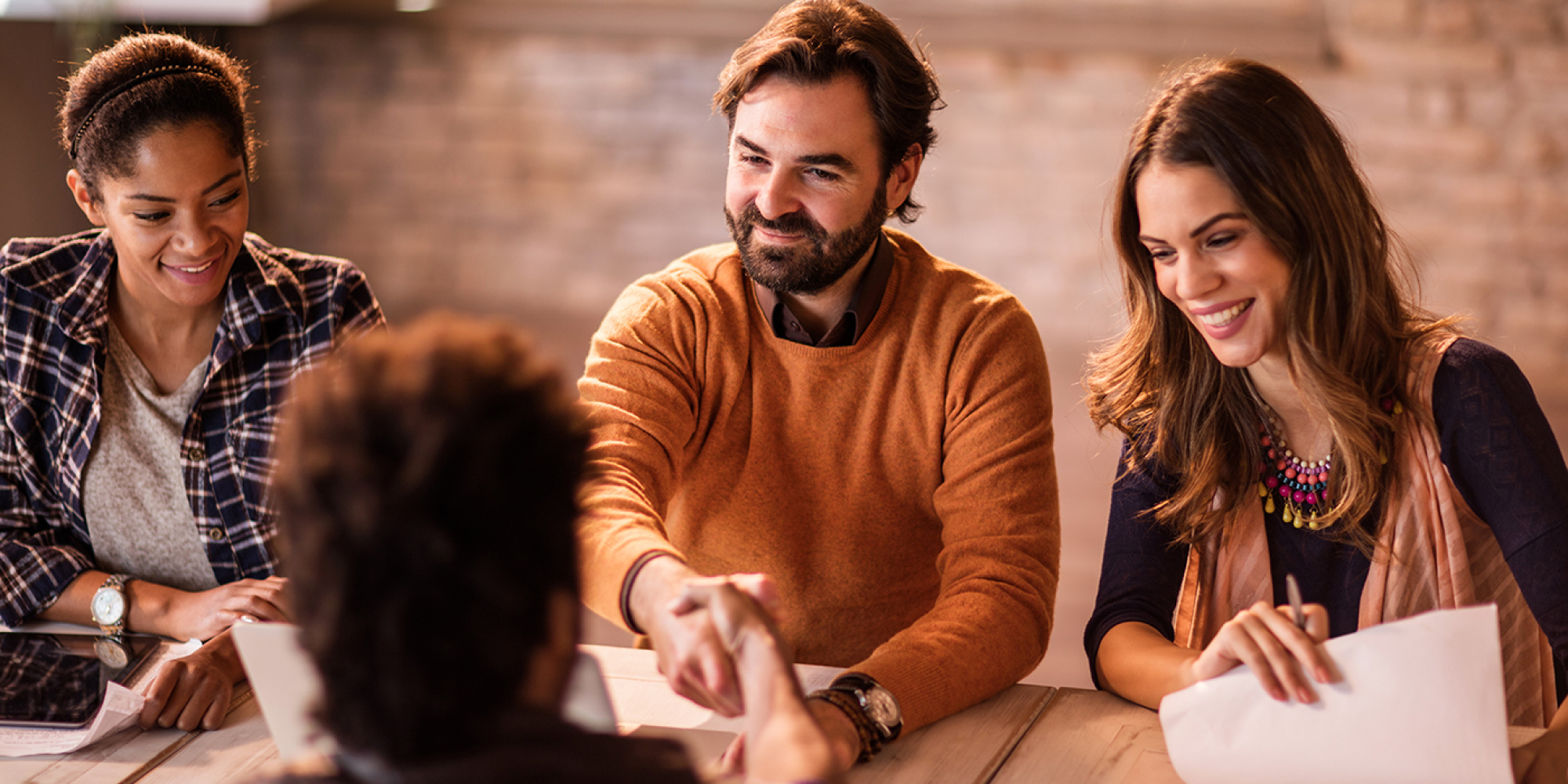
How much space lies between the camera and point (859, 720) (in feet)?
3.91

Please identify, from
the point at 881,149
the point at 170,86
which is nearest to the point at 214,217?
the point at 170,86

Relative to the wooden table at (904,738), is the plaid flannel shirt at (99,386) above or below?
above

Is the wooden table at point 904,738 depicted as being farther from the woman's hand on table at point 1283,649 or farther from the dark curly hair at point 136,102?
the dark curly hair at point 136,102

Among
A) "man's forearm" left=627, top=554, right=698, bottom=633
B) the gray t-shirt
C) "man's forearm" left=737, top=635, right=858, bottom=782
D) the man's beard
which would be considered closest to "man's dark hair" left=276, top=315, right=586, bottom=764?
"man's forearm" left=737, top=635, right=858, bottom=782

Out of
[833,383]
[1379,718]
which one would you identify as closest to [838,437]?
[833,383]

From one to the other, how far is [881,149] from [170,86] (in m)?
0.93

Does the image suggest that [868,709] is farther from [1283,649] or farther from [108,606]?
[108,606]

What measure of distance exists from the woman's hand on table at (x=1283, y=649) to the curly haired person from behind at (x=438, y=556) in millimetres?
597

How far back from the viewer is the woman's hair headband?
163 centimetres

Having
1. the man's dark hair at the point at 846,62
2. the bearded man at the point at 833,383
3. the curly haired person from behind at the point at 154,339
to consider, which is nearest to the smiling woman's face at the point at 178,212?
the curly haired person from behind at the point at 154,339

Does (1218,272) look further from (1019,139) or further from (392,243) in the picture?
(392,243)

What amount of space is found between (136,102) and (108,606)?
0.63 metres

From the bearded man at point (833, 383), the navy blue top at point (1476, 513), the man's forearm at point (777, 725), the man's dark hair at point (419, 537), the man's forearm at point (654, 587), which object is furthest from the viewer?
the bearded man at point (833, 383)

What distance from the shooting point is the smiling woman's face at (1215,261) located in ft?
4.37
